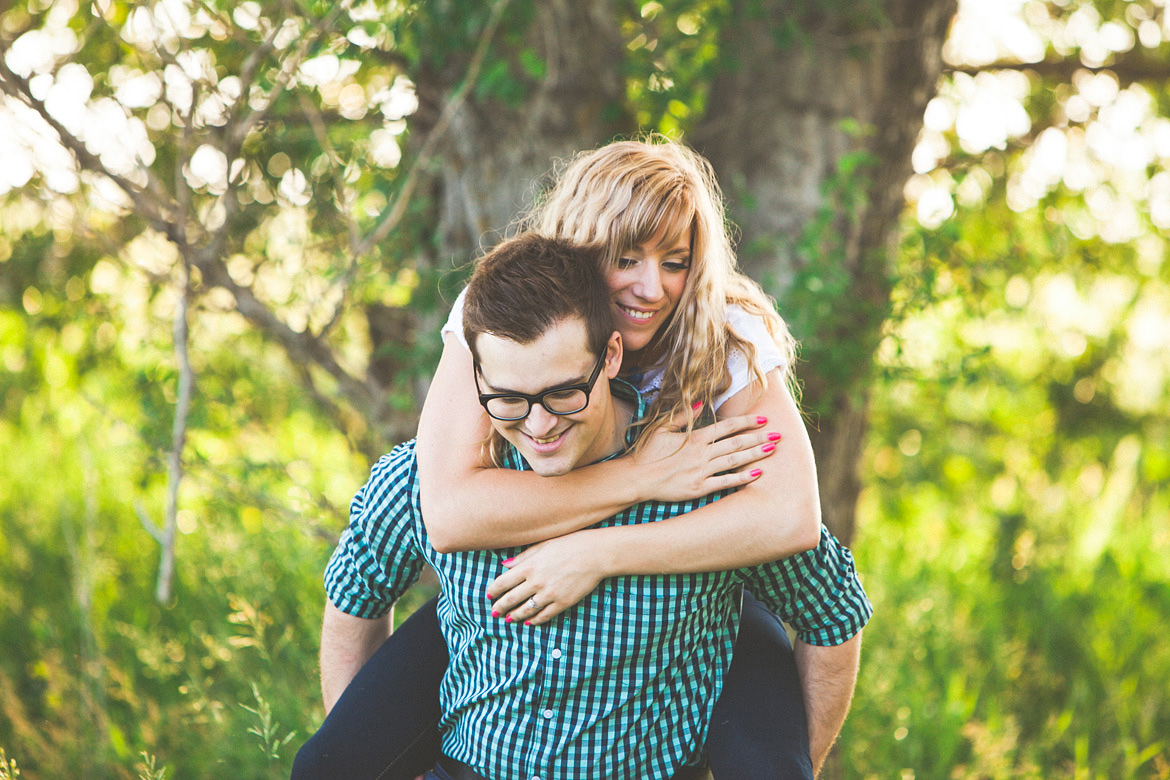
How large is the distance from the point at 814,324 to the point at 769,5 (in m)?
1.17

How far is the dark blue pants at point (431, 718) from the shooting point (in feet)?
5.62

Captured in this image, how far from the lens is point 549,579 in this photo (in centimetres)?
168

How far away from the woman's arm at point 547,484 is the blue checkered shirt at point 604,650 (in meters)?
0.07

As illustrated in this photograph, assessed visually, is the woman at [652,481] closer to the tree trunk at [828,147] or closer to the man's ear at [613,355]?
the man's ear at [613,355]

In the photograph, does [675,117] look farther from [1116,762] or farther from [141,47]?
[1116,762]

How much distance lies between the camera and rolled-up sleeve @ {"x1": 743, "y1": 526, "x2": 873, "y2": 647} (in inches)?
69.8

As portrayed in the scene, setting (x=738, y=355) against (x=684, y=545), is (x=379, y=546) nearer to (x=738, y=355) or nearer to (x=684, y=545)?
(x=684, y=545)

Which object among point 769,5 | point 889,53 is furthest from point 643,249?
point 889,53

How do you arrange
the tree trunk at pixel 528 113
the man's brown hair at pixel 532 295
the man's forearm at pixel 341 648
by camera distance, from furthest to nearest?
the tree trunk at pixel 528 113 → the man's forearm at pixel 341 648 → the man's brown hair at pixel 532 295

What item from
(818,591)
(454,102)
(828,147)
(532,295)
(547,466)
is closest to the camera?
(532,295)

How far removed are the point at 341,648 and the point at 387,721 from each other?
0.79 ft

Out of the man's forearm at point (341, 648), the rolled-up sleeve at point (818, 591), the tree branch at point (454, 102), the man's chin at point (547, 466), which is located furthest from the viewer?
the tree branch at point (454, 102)

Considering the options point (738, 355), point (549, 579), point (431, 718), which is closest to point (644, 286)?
point (738, 355)

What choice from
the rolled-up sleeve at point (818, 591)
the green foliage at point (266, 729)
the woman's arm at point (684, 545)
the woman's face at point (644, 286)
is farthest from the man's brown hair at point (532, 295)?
the green foliage at point (266, 729)
